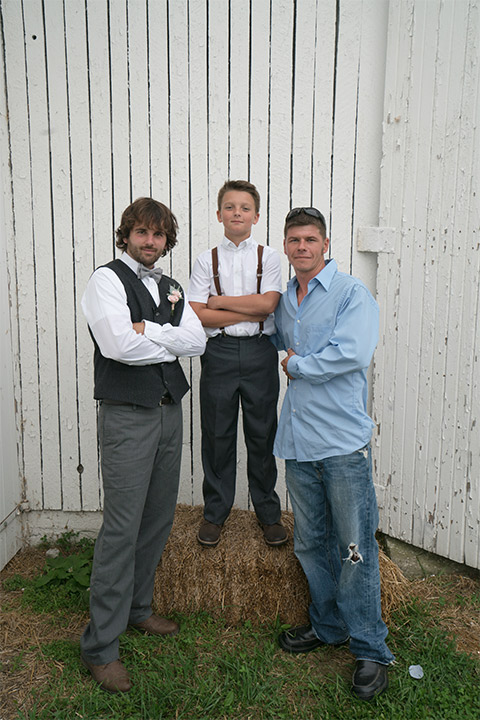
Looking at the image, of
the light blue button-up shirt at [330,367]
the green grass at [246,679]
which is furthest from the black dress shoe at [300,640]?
the light blue button-up shirt at [330,367]

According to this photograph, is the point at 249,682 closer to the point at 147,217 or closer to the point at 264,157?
the point at 147,217

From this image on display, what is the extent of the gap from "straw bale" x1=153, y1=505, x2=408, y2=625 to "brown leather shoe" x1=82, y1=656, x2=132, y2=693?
23.0 inches

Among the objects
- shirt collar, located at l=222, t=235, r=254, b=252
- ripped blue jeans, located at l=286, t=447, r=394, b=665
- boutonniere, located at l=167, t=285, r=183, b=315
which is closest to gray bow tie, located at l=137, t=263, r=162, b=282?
boutonniere, located at l=167, t=285, r=183, b=315

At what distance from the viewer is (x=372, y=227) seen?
153 inches

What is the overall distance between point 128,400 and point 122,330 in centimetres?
33

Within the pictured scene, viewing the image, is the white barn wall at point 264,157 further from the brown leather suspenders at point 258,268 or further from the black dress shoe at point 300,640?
the black dress shoe at point 300,640

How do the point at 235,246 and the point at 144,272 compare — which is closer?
the point at 144,272

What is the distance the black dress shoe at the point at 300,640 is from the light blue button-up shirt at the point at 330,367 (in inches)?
38.4

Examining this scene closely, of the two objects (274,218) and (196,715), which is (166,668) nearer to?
(196,715)

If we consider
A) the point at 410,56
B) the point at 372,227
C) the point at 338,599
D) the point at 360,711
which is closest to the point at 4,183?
the point at 372,227

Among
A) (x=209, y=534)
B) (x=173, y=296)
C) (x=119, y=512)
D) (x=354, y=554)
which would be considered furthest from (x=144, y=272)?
(x=354, y=554)

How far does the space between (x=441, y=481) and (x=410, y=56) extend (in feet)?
8.45

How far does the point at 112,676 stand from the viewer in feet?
9.27

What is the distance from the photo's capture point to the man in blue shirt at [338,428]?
2773 mm
